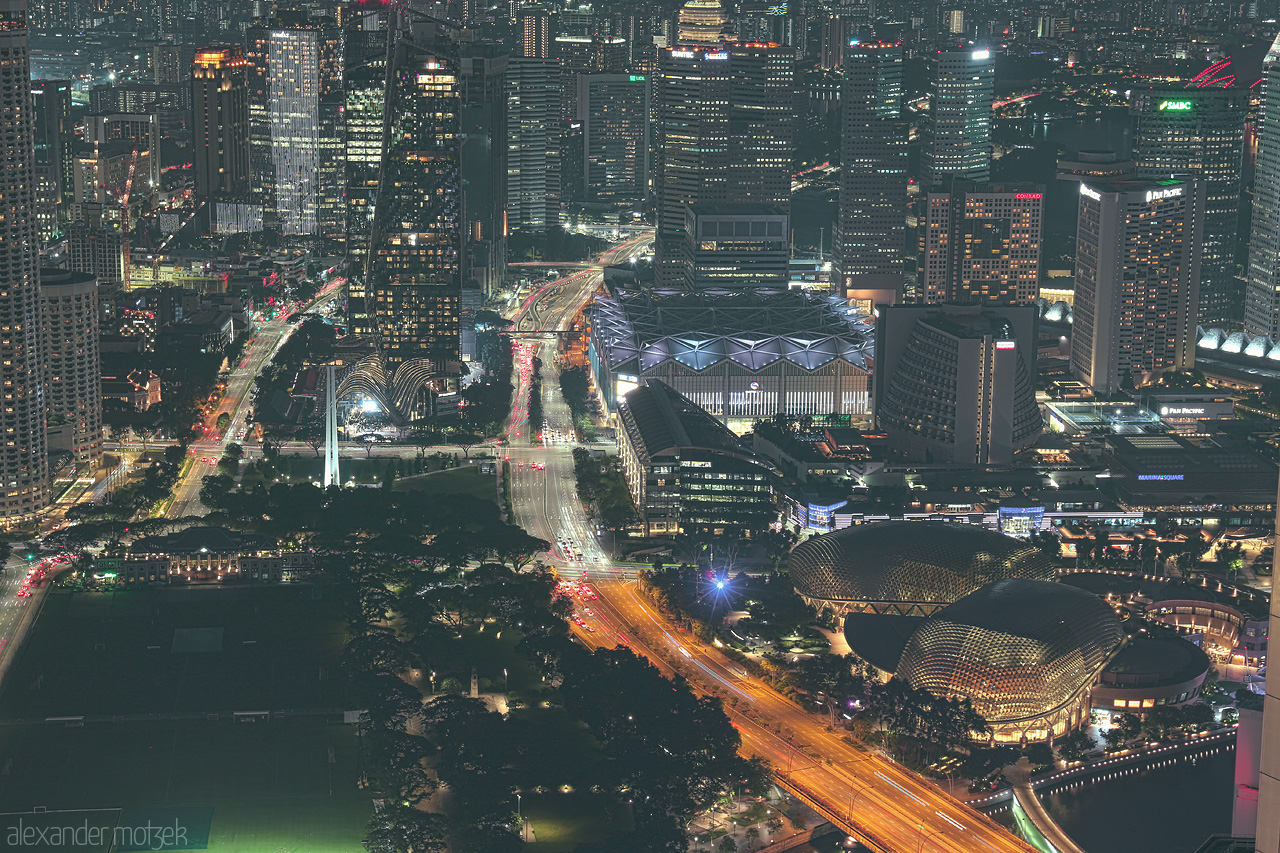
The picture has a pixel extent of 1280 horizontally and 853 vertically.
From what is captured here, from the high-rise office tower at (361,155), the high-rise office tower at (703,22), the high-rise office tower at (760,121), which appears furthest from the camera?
the high-rise office tower at (703,22)

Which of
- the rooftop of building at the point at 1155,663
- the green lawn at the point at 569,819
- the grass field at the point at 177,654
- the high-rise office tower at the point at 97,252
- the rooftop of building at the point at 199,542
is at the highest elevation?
the high-rise office tower at the point at 97,252

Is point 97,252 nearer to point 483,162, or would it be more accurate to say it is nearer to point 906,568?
point 483,162

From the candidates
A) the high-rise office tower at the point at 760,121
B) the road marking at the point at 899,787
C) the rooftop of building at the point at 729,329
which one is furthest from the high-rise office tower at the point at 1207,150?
the road marking at the point at 899,787

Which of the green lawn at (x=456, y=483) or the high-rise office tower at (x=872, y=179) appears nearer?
the green lawn at (x=456, y=483)

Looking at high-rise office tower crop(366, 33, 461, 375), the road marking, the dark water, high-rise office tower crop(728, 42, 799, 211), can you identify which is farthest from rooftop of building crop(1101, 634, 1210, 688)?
high-rise office tower crop(728, 42, 799, 211)

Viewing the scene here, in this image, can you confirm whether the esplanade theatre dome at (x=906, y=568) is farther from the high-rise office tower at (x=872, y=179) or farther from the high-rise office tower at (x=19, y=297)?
the high-rise office tower at (x=872, y=179)

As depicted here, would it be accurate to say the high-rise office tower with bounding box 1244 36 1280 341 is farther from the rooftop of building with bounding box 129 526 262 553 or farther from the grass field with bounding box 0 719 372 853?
the grass field with bounding box 0 719 372 853
